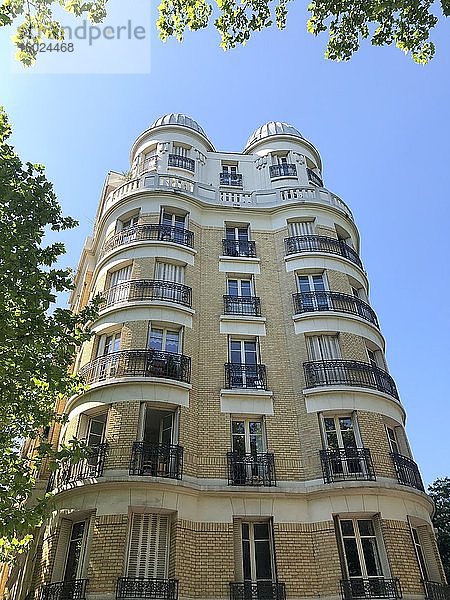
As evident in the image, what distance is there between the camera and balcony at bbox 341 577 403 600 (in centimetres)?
1173

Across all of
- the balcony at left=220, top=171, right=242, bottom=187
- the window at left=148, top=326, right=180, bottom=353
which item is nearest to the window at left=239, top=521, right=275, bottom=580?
the window at left=148, top=326, right=180, bottom=353

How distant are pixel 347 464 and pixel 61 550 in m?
8.34

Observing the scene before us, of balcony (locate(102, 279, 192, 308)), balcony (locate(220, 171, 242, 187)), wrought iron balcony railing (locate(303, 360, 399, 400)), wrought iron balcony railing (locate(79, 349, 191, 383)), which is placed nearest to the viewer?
wrought iron balcony railing (locate(79, 349, 191, 383))

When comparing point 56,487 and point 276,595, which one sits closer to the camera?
point 276,595

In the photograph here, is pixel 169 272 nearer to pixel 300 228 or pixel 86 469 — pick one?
pixel 300 228

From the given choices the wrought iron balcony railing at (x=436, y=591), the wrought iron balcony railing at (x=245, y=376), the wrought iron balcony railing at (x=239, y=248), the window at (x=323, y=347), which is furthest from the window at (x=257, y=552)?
the wrought iron balcony railing at (x=239, y=248)

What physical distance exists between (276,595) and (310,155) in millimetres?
20840

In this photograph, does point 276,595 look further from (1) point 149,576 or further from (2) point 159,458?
(2) point 159,458

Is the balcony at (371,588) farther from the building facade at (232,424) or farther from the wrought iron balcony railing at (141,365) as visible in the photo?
the wrought iron balcony railing at (141,365)

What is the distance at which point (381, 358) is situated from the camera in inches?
697

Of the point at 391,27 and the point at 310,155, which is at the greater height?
the point at 310,155

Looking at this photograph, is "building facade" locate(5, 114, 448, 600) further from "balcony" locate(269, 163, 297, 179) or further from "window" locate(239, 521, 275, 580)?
"balcony" locate(269, 163, 297, 179)

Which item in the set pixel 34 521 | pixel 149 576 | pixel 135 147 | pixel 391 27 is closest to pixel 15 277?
pixel 34 521

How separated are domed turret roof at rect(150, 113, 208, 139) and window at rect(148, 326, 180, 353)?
524 inches
